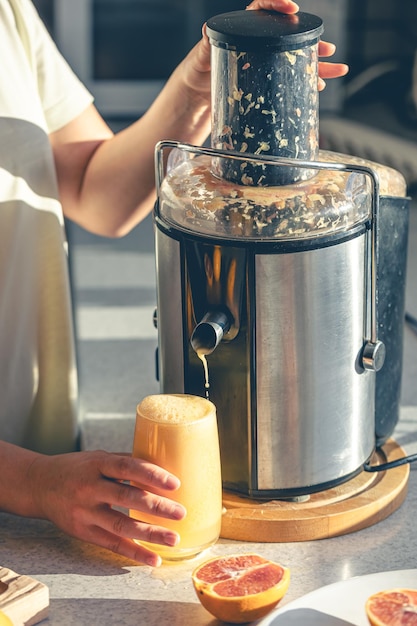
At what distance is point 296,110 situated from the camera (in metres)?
0.84

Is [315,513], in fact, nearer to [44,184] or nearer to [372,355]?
[372,355]

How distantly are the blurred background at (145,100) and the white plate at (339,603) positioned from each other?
0.42 meters

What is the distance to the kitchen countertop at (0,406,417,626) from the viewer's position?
0.78 meters

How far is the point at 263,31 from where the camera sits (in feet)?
2.68

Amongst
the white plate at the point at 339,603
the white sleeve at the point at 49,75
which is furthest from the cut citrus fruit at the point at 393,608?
the white sleeve at the point at 49,75

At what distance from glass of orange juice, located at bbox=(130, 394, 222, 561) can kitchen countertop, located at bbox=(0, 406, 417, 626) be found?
3 cm

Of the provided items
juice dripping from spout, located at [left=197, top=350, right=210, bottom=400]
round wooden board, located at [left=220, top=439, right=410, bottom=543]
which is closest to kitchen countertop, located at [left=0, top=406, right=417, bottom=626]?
round wooden board, located at [left=220, top=439, right=410, bottom=543]

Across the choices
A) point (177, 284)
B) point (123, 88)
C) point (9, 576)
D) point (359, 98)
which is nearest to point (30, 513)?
point (9, 576)

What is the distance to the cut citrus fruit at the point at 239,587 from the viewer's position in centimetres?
74

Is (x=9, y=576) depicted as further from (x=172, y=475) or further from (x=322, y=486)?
(x=322, y=486)

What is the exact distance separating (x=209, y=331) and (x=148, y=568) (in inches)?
7.9

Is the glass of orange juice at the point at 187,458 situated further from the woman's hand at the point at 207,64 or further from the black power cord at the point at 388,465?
the woman's hand at the point at 207,64

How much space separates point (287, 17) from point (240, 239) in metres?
0.20

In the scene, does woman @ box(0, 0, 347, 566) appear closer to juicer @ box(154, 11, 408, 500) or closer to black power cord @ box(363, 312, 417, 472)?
juicer @ box(154, 11, 408, 500)
